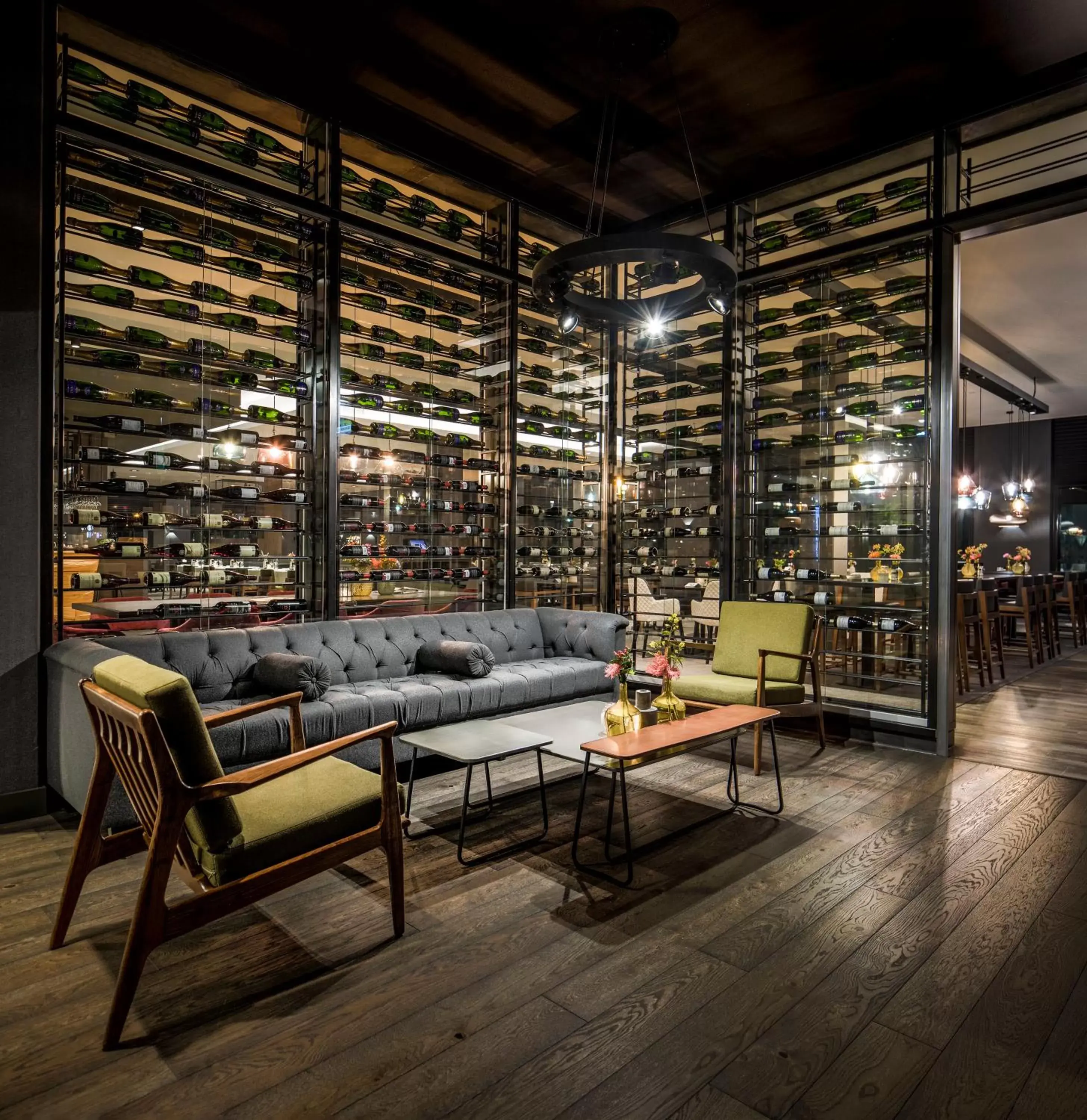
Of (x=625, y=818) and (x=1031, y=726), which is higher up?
(x=625, y=818)

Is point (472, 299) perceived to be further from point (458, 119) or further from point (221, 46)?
point (221, 46)

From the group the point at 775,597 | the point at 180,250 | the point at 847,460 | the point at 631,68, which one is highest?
the point at 631,68

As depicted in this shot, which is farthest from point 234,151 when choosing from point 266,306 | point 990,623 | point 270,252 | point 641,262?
point 990,623

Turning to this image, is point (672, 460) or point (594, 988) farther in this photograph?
point (672, 460)

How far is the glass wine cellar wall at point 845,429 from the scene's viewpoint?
16.0 feet

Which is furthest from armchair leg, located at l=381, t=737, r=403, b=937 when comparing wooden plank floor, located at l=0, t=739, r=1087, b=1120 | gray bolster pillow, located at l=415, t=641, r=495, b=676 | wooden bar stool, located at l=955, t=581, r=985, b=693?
wooden bar stool, located at l=955, t=581, r=985, b=693

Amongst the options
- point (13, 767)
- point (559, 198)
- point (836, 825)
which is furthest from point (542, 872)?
point (559, 198)

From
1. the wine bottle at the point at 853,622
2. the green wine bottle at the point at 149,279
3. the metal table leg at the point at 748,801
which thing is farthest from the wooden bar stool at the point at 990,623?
the green wine bottle at the point at 149,279

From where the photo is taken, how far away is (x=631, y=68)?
4.11 meters

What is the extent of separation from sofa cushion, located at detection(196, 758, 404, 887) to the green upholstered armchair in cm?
237

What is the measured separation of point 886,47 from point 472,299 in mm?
3102

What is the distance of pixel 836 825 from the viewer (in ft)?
11.0

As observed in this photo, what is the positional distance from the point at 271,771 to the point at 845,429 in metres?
4.62

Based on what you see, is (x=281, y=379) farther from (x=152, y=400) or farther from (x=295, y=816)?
(x=295, y=816)
